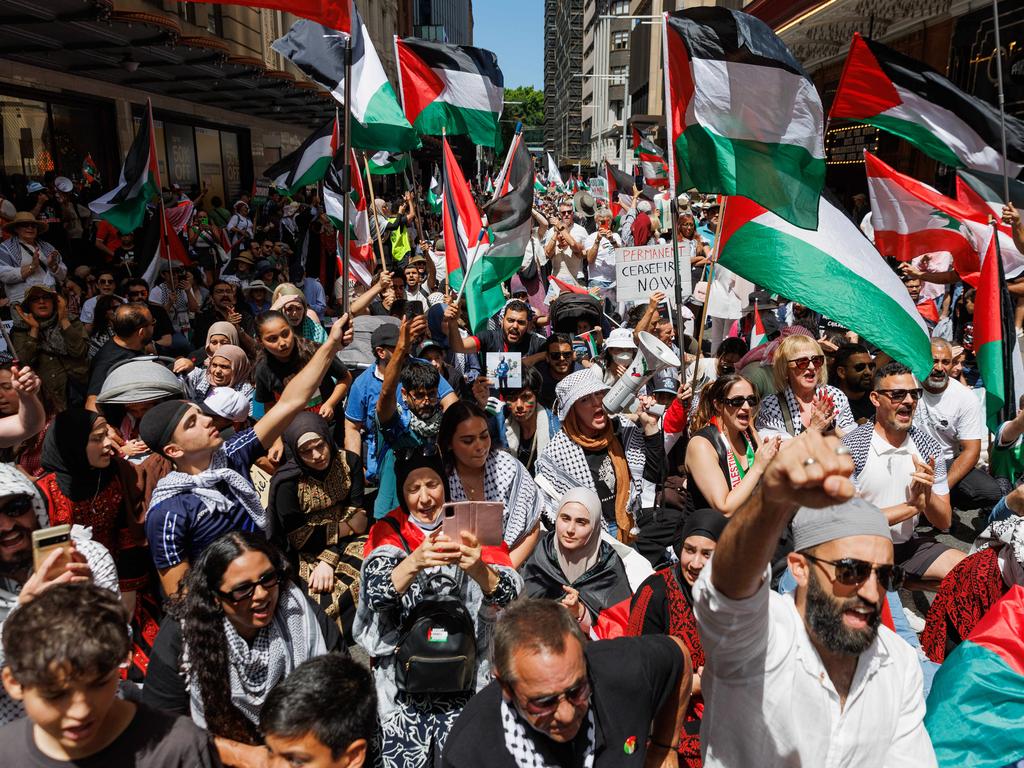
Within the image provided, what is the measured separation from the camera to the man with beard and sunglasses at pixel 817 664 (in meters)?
1.85

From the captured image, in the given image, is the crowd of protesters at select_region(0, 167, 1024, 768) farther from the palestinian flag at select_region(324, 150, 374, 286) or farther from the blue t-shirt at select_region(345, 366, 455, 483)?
the palestinian flag at select_region(324, 150, 374, 286)

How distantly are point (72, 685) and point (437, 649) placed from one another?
113 cm

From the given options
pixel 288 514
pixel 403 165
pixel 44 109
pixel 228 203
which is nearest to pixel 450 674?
pixel 288 514

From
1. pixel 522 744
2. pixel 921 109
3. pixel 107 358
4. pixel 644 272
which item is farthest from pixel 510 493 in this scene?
pixel 921 109

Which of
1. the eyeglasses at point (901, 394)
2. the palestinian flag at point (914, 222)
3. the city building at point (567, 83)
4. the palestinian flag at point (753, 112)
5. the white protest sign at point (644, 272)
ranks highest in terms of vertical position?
the city building at point (567, 83)

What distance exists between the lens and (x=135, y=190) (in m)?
7.34

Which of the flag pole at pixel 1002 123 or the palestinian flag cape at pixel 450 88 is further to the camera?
the palestinian flag cape at pixel 450 88

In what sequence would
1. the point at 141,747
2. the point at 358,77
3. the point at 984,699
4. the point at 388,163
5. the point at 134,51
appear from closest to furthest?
the point at 141,747 < the point at 984,699 < the point at 358,77 < the point at 388,163 < the point at 134,51

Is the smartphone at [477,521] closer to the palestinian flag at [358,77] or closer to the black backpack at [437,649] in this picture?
the black backpack at [437,649]

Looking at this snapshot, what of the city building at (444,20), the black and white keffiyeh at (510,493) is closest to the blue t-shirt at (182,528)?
the black and white keffiyeh at (510,493)

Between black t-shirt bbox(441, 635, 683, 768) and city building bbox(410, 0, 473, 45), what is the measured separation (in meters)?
60.3

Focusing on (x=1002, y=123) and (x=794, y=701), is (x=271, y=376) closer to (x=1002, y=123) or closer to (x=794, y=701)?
(x=794, y=701)

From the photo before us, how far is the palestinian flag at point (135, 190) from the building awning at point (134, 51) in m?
2.03

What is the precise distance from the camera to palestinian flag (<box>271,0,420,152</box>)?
221 inches
